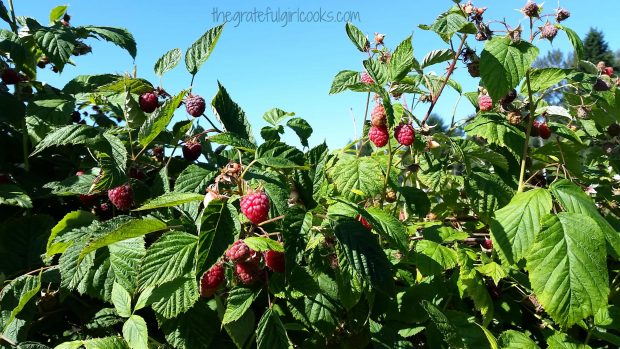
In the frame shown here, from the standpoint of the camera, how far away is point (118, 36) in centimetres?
190

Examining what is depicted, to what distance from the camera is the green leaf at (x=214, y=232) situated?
78 cm

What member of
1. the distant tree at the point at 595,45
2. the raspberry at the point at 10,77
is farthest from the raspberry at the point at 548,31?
the distant tree at the point at 595,45

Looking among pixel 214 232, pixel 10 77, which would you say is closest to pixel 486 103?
pixel 214 232

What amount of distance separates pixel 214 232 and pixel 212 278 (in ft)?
0.61

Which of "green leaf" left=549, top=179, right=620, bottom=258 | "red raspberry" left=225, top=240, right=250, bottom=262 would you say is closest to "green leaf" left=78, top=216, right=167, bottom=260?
"red raspberry" left=225, top=240, right=250, bottom=262

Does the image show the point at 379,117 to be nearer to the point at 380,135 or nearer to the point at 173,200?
the point at 380,135

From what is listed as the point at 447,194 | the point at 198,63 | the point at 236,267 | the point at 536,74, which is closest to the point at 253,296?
the point at 236,267

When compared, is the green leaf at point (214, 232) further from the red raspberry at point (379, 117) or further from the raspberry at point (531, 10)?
the raspberry at point (531, 10)

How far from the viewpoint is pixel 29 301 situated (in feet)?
4.04

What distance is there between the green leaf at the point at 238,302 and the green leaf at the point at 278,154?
261mm

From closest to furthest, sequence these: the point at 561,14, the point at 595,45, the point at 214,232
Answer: the point at 214,232 → the point at 561,14 → the point at 595,45

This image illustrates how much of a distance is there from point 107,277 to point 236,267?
14.2 inches

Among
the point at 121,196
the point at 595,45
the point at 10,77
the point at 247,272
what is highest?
the point at 595,45

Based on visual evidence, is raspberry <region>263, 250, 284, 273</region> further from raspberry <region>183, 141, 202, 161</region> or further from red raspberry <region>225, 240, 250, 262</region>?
raspberry <region>183, 141, 202, 161</region>
